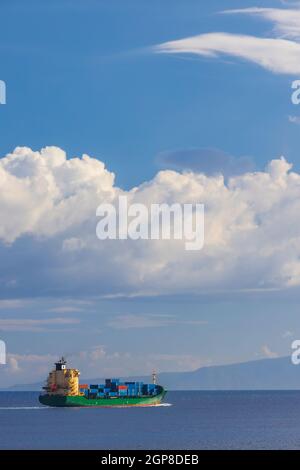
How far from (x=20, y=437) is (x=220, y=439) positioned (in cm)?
3383

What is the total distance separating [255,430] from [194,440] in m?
31.6

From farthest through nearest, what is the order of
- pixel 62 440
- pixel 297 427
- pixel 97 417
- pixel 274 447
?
pixel 97 417 → pixel 297 427 → pixel 62 440 → pixel 274 447
